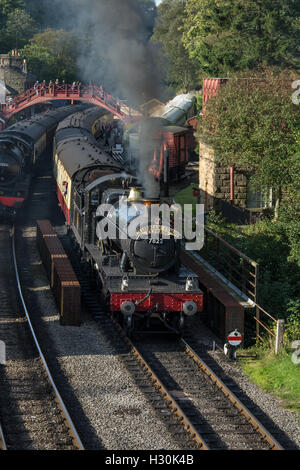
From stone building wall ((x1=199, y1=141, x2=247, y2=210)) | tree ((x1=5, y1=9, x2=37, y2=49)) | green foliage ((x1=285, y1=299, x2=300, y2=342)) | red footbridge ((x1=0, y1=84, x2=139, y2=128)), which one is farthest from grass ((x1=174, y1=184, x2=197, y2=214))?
tree ((x1=5, y1=9, x2=37, y2=49))

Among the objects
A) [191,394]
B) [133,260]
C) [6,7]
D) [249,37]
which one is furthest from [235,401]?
[6,7]

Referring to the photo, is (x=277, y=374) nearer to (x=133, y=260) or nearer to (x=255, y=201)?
(x=133, y=260)

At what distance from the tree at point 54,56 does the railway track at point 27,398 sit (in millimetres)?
38409

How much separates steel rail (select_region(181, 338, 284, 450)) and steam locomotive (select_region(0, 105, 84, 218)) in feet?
50.2

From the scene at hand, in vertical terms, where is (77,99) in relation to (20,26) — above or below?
below

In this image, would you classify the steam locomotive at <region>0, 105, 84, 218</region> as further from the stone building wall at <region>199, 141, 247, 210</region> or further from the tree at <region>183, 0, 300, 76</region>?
the tree at <region>183, 0, 300, 76</region>

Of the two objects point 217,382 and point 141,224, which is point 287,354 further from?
point 141,224

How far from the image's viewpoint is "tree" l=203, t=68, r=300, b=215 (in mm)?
20922

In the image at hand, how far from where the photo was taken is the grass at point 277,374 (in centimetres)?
1295

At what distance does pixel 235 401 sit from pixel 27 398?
12.4 feet

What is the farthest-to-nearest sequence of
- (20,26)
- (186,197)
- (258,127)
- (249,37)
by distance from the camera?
(20,26)
(249,37)
(186,197)
(258,127)

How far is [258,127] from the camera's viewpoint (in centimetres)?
2184

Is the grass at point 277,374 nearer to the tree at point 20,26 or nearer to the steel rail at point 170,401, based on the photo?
the steel rail at point 170,401
